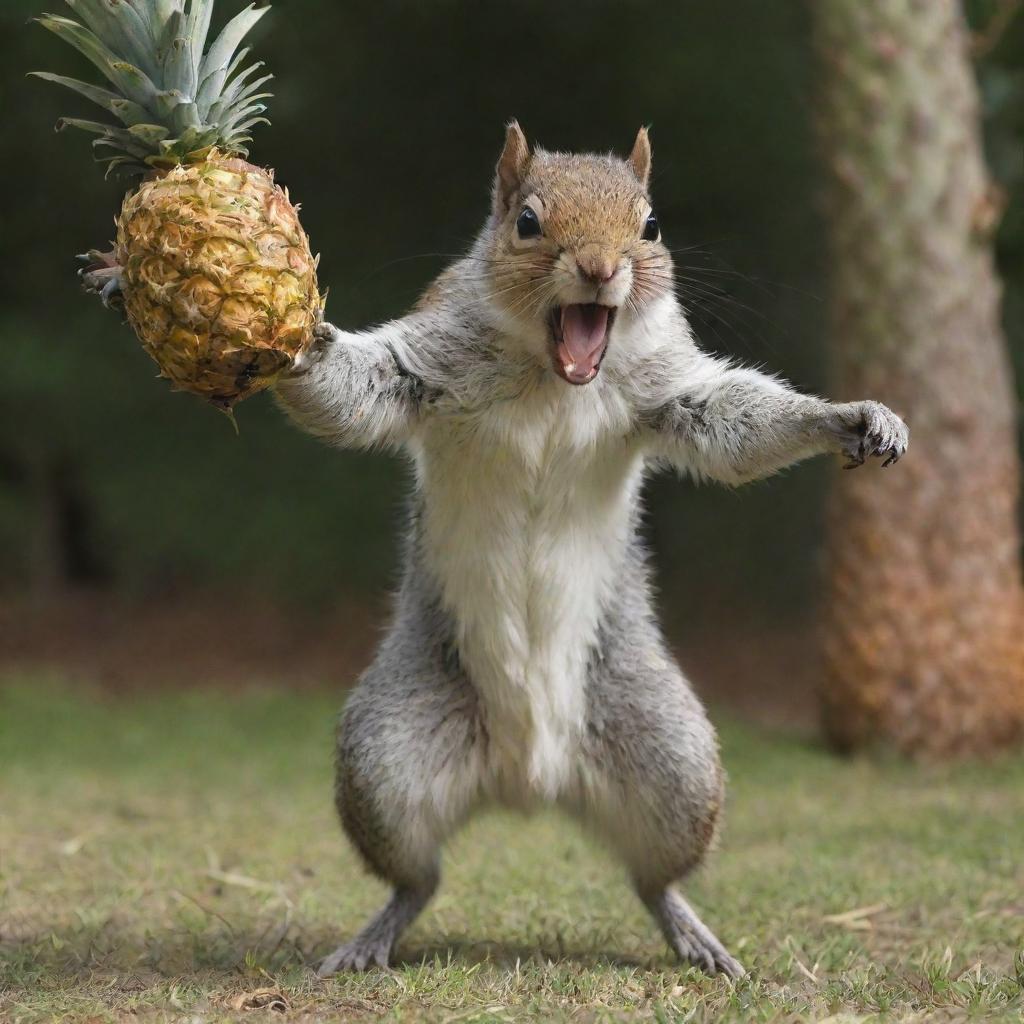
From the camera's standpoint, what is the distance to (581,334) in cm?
387

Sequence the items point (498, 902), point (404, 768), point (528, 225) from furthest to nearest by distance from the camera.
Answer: point (498, 902) < point (404, 768) < point (528, 225)

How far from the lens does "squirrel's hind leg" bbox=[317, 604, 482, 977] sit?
4203 millimetres

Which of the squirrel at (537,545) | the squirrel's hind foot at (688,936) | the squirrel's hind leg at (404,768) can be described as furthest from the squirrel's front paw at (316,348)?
the squirrel's hind foot at (688,936)

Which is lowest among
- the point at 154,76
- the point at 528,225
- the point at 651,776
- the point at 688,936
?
the point at 688,936

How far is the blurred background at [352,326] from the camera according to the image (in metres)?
11.1

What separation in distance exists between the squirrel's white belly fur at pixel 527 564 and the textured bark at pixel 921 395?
151 inches

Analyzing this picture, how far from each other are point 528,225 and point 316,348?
0.67 meters

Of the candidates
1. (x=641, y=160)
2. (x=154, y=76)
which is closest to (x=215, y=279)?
(x=154, y=76)

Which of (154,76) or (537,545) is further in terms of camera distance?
(537,545)

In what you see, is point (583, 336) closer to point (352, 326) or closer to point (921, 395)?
point (921, 395)

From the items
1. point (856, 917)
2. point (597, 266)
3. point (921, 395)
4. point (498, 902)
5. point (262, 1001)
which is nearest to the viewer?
point (262, 1001)

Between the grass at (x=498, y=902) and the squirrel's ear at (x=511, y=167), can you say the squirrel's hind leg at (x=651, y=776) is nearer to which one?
the grass at (x=498, y=902)

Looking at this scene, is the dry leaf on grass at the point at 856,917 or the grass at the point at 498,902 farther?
the dry leaf on grass at the point at 856,917

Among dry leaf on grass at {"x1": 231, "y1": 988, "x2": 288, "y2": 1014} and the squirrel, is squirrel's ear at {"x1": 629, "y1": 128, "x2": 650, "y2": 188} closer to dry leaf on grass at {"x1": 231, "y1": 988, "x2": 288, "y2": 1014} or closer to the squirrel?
the squirrel
